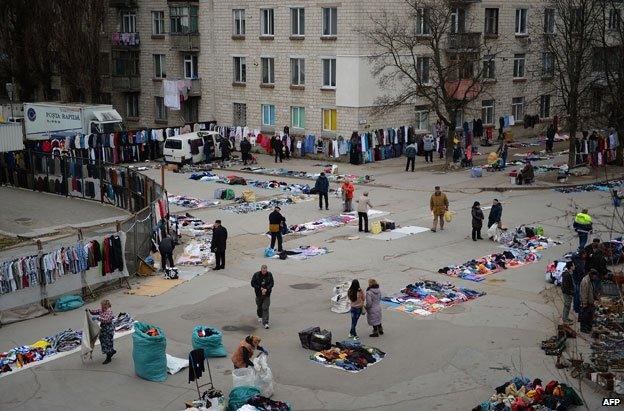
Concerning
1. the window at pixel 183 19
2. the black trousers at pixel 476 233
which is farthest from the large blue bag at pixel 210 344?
the window at pixel 183 19

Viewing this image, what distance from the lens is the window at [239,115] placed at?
165ft

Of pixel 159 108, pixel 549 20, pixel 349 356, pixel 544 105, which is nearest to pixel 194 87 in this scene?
pixel 159 108

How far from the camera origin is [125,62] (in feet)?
189

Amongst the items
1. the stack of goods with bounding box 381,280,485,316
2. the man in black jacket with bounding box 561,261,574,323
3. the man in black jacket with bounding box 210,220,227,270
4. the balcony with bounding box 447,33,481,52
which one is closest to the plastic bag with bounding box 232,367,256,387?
the stack of goods with bounding box 381,280,485,316

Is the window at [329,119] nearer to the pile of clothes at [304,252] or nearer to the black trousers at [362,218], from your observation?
the black trousers at [362,218]

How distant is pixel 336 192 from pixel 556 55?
13139 mm

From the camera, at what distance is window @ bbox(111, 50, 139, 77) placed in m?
57.0

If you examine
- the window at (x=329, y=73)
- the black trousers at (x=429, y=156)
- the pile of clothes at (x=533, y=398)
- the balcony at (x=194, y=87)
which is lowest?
the pile of clothes at (x=533, y=398)

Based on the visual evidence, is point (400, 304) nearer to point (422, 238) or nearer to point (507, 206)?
point (422, 238)

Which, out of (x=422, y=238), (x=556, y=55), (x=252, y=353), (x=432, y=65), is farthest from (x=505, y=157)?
(x=252, y=353)

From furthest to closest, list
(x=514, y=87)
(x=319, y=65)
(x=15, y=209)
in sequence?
(x=514, y=87) < (x=319, y=65) < (x=15, y=209)

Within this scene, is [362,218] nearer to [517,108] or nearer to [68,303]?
[68,303]

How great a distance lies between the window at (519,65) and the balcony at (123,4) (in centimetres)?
2495

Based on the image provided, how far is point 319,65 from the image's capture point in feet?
149
